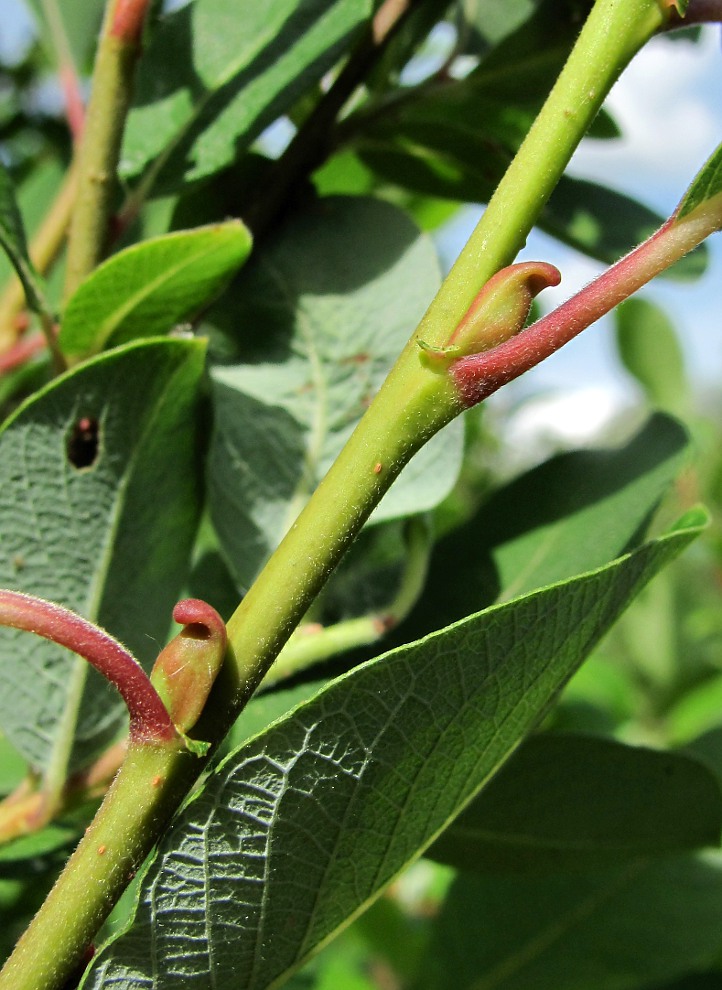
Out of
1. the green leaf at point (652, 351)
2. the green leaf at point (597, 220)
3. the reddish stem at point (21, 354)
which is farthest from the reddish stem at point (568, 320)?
the green leaf at point (652, 351)

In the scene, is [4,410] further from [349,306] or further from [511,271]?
[511,271]

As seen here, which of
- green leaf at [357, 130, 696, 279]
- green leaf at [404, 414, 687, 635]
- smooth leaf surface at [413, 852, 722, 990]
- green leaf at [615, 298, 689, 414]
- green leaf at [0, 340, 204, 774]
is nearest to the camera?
green leaf at [0, 340, 204, 774]

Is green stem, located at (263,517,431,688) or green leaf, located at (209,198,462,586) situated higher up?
green leaf, located at (209,198,462,586)

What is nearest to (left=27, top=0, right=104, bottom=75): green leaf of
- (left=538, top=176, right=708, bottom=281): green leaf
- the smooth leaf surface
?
(left=538, top=176, right=708, bottom=281): green leaf

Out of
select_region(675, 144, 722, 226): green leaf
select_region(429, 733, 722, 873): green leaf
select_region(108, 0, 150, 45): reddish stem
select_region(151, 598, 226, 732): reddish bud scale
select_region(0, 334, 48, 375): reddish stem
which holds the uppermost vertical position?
select_region(108, 0, 150, 45): reddish stem

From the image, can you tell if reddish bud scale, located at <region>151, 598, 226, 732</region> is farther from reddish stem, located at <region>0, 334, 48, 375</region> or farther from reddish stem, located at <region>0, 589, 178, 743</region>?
reddish stem, located at <region>0, 334, 48, 375</region>

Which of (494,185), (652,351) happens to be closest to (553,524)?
(494,185)
